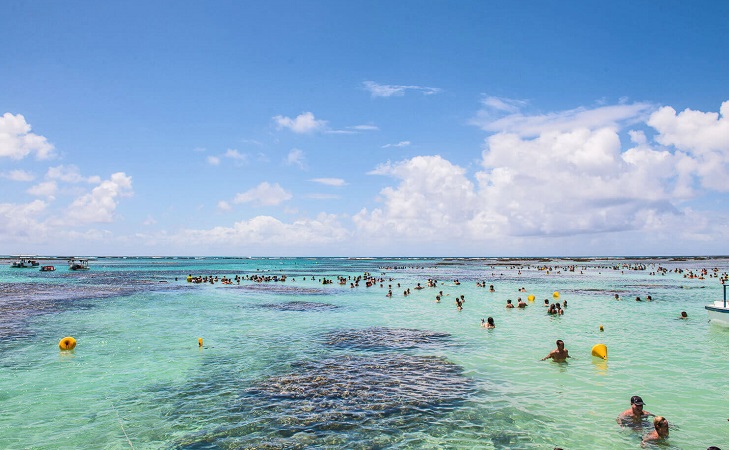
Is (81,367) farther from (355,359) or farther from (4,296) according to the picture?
(4,296)

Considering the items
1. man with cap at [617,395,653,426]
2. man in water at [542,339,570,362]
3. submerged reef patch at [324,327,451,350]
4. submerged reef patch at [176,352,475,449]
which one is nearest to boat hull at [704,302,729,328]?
man in water at [542,339,570,362]

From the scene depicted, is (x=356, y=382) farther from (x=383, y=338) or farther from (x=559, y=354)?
(x=559, y=354)

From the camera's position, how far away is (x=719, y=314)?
28656 millimetres

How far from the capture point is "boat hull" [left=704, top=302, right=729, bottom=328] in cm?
2814

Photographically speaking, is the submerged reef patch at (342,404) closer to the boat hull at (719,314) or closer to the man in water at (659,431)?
the man in water at (659,431)

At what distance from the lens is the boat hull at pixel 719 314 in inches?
1108

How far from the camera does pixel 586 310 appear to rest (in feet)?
127

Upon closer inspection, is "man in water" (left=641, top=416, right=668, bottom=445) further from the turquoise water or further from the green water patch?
the green water patch

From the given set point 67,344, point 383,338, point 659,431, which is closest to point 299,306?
point 383,338

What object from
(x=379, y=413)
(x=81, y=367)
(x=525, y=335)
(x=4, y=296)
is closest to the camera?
(x=379, y=413)

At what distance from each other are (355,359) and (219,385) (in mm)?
6365

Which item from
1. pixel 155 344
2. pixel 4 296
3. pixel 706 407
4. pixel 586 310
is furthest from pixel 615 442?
pixel 4 296

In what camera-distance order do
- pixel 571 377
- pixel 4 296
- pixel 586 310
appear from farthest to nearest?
pixel 4 296 < pixel 586 310 < pixel 571 377

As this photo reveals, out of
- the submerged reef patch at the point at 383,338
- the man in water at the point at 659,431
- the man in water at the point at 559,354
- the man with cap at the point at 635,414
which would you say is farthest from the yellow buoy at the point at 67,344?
the man in water at the point at 659,431
